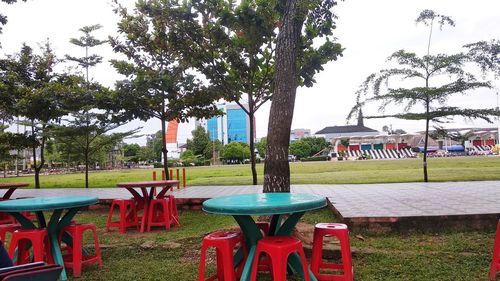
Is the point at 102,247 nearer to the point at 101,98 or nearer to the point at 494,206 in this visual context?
the point at 494,206

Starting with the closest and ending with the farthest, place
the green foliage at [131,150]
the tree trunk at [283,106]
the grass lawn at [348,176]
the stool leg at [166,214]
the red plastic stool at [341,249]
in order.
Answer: the red plastic stool at [341,249]
the tree trunk at [283,106]
the stool leg at [166,214]
the grass lawn at [348,176]
the green foliage at [131,150]

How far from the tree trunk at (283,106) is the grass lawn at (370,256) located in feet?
3.79

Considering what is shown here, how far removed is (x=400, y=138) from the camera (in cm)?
7100

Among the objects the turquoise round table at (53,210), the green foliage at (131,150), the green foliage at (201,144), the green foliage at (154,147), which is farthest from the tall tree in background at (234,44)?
the green foliage at (131,150)

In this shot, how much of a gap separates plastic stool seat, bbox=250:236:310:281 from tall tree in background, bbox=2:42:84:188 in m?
10.7

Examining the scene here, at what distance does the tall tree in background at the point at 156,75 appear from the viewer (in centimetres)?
1041

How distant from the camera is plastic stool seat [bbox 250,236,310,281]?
2.72 meters

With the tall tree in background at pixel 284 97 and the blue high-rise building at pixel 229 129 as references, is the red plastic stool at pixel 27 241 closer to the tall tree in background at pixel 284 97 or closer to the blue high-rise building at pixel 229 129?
the tall tree in background at pixel 284 97

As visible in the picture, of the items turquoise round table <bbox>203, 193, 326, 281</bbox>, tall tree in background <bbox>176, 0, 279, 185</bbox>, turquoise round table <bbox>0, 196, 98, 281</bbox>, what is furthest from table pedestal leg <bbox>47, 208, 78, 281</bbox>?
tall tree in background <bbox>176, 0, 279, 185</bbox>

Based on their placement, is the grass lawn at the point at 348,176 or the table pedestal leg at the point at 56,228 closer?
the table pedestal leg at the point at 56,228

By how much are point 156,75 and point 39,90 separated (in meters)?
4.23

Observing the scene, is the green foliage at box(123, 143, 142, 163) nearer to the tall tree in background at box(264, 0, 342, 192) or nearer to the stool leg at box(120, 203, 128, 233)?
the stool leg at box(120, 203, 128, 233)

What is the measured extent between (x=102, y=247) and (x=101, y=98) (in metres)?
7.18

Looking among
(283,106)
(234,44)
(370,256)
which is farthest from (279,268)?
(234,44)
